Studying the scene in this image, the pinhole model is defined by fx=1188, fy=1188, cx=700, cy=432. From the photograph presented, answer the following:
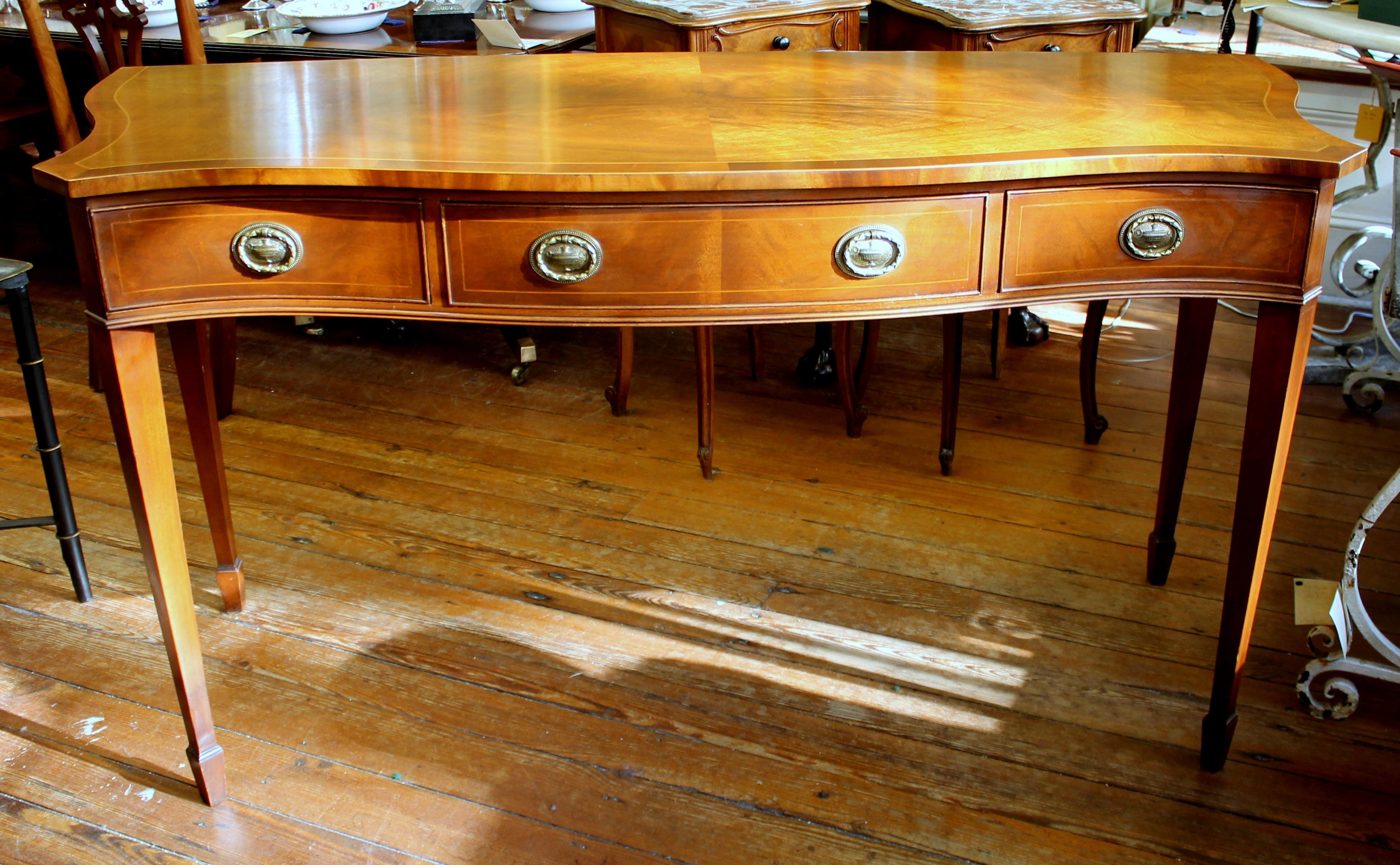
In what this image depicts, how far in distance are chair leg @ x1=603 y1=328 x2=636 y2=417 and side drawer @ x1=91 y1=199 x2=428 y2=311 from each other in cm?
115

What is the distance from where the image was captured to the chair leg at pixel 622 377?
8.13 ft

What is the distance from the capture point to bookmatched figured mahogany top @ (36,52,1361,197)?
4.01 feet

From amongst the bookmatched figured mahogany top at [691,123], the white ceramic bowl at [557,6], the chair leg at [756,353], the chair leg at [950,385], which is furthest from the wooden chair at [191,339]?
the chair leg at [950,385]

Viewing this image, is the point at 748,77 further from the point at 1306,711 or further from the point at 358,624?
the point at 1306,711

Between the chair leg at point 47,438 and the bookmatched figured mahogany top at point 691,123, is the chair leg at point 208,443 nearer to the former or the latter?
the chair leg at point 47,438

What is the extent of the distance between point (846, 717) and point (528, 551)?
69cm

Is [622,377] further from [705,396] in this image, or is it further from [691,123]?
[691,123]

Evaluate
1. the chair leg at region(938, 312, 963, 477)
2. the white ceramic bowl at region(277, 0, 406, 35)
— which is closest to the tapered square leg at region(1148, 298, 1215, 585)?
the chair leg at region(938, 312, 963, 477)

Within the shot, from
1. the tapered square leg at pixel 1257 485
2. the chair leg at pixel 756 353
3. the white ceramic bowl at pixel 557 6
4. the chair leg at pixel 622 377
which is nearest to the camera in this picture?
the tapered square leg at pixel 1257 485

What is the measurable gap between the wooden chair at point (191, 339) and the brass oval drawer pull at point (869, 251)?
835 millimetres

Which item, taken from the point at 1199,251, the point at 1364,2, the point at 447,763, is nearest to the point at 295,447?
the point at 447,763

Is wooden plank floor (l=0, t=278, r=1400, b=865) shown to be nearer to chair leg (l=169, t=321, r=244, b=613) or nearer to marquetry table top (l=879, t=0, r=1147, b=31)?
chair leg (l=169, t=321, r=244, b=613)

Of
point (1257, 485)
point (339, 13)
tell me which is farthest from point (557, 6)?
point (1257, 485)

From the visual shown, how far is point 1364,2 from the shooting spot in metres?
1.99
